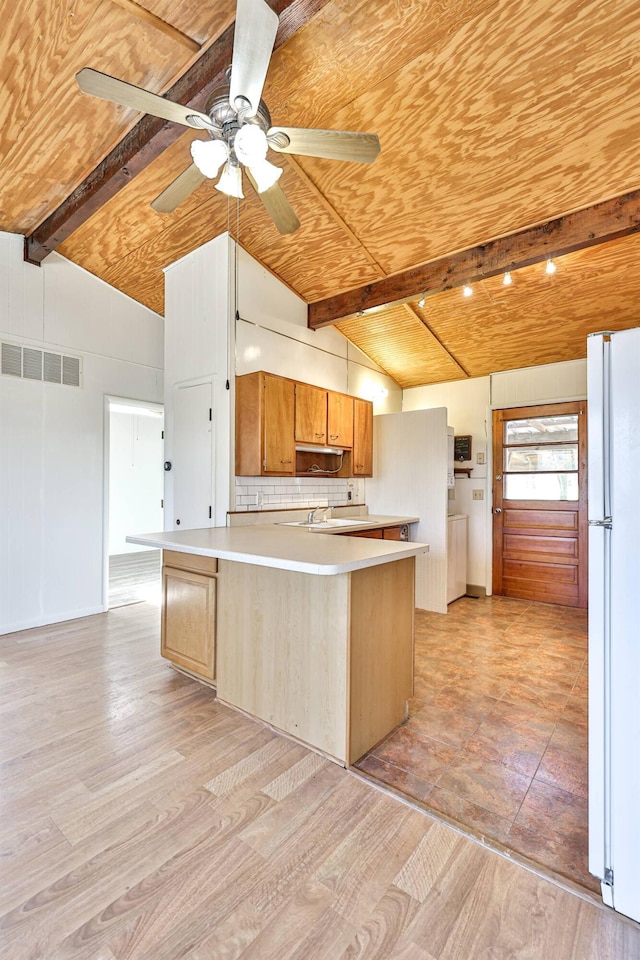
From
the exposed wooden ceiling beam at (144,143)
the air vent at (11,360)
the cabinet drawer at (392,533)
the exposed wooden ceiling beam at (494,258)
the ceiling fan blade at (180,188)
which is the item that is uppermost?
the exposed wooden ceiling beam at (144,143)

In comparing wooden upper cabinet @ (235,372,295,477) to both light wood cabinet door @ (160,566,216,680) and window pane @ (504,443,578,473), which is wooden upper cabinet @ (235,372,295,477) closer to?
light wood cabinet door @ (160,566,216,680)

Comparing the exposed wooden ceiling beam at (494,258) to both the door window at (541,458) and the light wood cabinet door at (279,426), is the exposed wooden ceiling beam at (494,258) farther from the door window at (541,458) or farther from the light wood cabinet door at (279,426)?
the door window at (541,458)

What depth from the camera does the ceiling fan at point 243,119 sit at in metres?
1.56

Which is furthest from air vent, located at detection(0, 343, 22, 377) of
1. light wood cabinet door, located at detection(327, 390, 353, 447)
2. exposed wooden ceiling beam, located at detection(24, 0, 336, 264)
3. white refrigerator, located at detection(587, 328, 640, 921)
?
white refrigerator, located at detection(587, 328, 640, 921)

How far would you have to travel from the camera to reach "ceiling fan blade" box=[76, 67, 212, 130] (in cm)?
163

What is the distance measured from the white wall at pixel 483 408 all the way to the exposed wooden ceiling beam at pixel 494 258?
1933mm

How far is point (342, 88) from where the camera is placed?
95.5 inches

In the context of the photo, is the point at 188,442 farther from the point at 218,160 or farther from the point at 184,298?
the point at 218,160

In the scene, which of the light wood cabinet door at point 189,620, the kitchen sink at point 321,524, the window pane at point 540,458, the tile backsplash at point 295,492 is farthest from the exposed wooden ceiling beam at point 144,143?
the window pane at point 540,458

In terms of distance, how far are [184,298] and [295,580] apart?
10.3 feet

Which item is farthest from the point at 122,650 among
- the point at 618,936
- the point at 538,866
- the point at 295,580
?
the point at 618,936

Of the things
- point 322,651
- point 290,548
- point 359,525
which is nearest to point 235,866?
point 322,651

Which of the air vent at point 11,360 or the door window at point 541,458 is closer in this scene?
the air vent at point 11,360

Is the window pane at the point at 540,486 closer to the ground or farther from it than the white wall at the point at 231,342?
closer to the ground
